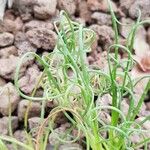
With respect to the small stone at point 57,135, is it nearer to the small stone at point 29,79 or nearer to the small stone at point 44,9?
the small stone at point 29,79

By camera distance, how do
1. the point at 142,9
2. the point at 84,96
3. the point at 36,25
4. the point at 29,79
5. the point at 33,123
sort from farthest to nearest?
the point at 142,9 < the point at 36,25 < the point at 29,79 < the point at 33,123 < the point at 84,96

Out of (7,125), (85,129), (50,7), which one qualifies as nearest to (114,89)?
(85,129)

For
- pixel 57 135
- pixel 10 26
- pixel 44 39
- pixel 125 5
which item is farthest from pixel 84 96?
pixel 125 5

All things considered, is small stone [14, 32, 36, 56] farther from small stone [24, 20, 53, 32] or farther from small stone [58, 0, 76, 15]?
small stone [58, 0, 76, 15]

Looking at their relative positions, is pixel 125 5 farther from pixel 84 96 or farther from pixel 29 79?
pixel 84 96

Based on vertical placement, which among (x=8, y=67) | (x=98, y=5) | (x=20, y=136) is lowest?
(x=20, y=136)

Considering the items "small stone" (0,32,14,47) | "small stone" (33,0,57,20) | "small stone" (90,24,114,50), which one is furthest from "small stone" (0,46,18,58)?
"small stone" (90,24,114,50)

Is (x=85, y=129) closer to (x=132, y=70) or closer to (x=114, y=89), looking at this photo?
(x=114, y=89)
